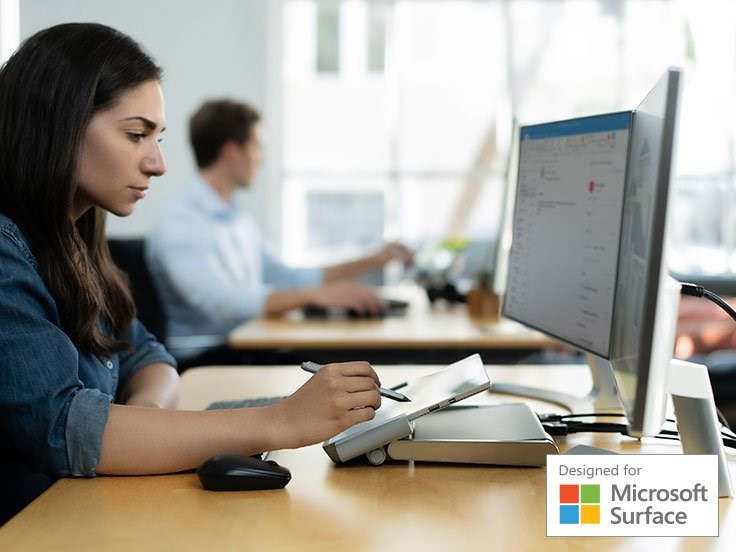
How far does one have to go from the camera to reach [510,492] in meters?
1.19

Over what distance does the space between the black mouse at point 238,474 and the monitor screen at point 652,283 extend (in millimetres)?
417

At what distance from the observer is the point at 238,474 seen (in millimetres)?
1174

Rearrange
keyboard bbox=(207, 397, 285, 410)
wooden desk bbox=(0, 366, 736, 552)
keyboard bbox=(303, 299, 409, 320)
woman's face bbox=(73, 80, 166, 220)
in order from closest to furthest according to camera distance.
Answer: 1. wooden desk bbox=(0, 366, 736, 552)
2. woman's face bbox=(73, 80, 166, 220)
3. keyboard bbox=(207, 397, 285, 410)
4. keyboard bbox=(303, 299, 409, 320)

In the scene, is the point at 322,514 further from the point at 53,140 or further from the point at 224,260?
the point at 224,260

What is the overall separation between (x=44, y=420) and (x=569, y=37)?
4.25 metres

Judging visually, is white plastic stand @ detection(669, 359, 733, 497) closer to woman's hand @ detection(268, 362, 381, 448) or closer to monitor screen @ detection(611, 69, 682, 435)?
monitor screen @ detection(611, 69, 682, 435)

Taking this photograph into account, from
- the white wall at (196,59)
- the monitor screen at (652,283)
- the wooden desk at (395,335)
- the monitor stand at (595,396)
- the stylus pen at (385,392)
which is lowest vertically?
the wooden desk at (395,335)

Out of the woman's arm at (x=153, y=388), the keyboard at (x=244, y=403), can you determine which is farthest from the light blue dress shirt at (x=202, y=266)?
the keyboard at (x=244, y=403)

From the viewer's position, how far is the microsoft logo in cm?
102

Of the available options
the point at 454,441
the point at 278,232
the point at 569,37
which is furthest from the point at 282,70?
the point at 454,441

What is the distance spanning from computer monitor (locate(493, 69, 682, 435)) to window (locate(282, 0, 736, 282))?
10.5ft

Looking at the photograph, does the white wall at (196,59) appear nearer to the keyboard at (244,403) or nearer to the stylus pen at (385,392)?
the keyboard at (244,403)

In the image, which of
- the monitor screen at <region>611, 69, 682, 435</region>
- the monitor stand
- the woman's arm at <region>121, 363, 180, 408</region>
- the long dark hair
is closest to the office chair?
the woman's arm at <region>121, 363, 180, 408</region>

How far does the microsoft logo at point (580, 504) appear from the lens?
3.35 ft
